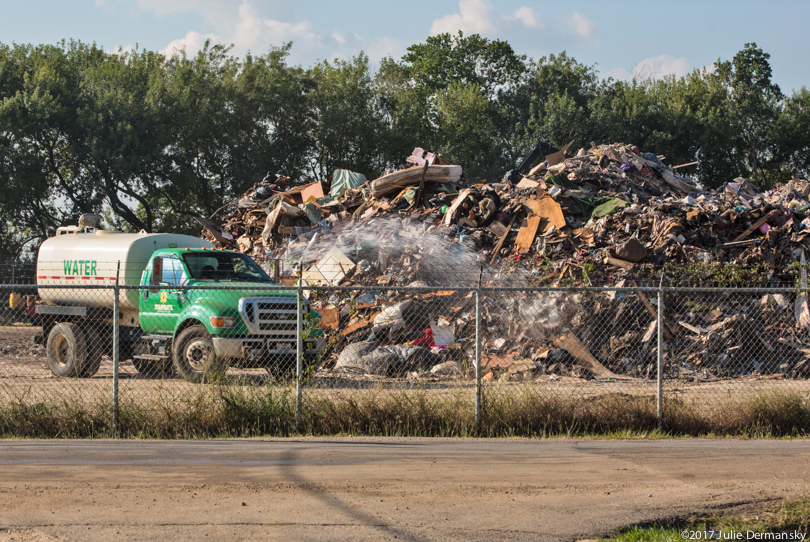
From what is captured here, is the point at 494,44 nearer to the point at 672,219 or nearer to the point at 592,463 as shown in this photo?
the point at 672,219

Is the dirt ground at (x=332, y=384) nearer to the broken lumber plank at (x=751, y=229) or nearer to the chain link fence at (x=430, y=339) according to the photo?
the chain link fence at (x=430, y=339)

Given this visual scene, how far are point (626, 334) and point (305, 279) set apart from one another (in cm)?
668

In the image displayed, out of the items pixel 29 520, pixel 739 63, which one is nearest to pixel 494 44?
pixel 739 63

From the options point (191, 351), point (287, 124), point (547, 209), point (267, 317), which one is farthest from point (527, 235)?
point (287, 124)

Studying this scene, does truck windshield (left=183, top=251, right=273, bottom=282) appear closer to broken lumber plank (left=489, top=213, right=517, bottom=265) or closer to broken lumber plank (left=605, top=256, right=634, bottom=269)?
broken lumber plank (left=489, top=213, right=517, bottom=265)

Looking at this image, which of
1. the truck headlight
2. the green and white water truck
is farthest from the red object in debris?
the truck headlight

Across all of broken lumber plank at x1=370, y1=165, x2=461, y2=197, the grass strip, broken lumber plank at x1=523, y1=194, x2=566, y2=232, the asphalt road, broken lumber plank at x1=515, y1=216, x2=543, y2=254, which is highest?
broken lumber plank at x1=370, y1=165, x2=461, y2=197

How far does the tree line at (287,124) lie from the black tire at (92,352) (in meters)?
20.9

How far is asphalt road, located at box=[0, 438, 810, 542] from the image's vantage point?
16.2 feet

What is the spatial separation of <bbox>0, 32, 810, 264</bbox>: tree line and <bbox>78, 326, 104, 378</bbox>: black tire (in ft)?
68.6

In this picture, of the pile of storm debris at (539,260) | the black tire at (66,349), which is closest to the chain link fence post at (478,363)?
the pile of storm debris at (539,260)

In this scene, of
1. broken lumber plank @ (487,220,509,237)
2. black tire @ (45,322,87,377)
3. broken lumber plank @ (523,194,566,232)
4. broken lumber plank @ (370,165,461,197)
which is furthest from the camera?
broken lumber plank @ (370,165,461,197)

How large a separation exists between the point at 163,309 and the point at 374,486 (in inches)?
274

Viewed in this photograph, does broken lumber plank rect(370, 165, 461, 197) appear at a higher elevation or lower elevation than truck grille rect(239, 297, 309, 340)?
higher
